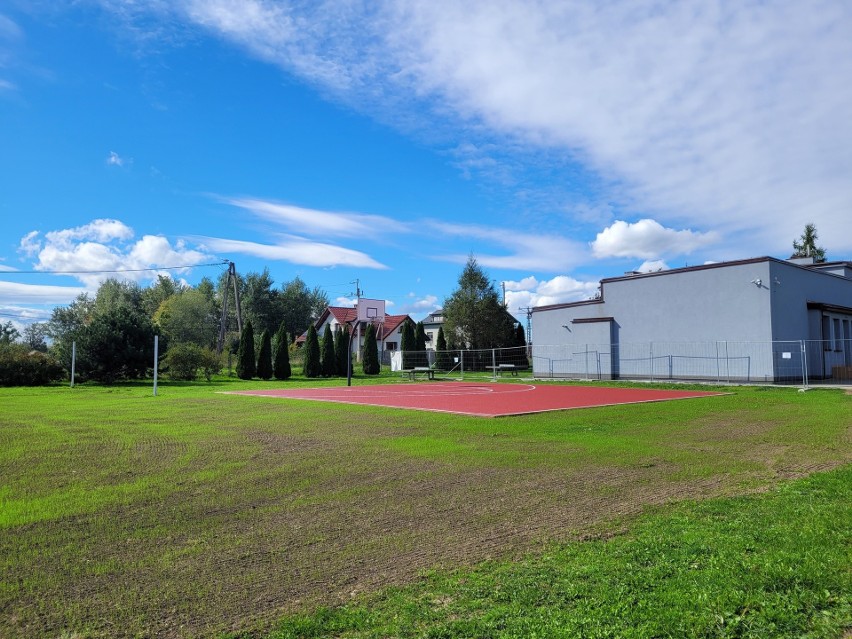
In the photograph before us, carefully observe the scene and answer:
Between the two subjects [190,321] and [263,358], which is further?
[190,321]

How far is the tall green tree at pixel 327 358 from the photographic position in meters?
40.4

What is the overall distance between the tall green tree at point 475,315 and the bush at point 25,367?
2599 cm

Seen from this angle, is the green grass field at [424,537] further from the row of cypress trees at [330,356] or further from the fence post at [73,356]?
the row of cypress trees at [330,356]

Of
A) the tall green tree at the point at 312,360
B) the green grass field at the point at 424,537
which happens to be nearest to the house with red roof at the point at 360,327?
the tall green tree at the point at 312,360

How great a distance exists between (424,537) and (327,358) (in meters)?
36.7

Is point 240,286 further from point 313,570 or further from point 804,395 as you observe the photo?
point 313,570

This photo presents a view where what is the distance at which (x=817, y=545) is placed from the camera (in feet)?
13.0

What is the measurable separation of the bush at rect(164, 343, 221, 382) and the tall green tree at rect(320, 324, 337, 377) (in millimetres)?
7612

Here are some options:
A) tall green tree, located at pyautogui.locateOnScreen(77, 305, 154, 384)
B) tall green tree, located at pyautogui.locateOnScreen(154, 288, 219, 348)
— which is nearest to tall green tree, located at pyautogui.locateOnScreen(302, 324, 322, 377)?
tall green tree, located at pyautogui.locateOnScreen(77, 305, 154, 384)

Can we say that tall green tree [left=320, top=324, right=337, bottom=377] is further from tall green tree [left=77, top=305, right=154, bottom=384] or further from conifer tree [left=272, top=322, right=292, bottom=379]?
tall green tree [left=77, top=305, right=154, bottom=384]

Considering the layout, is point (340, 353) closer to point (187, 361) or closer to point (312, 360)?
point (312, 360)

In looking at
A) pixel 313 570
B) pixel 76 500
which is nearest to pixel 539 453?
pixel 313 570

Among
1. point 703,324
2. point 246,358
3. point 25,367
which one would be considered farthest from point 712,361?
point 25,367

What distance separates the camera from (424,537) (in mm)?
4488
